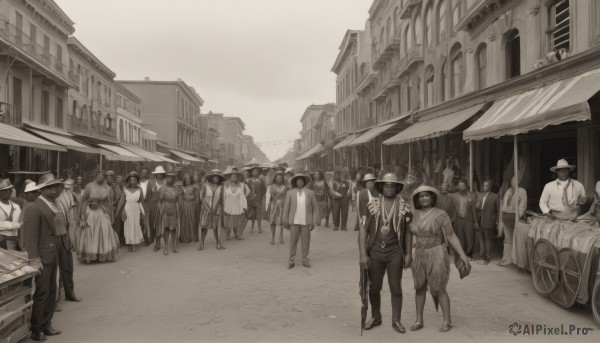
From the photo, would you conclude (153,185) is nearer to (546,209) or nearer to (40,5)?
(546,209)

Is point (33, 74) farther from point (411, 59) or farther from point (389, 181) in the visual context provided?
point (389, 181)

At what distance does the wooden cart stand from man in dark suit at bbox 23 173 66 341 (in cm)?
584

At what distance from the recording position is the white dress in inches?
407

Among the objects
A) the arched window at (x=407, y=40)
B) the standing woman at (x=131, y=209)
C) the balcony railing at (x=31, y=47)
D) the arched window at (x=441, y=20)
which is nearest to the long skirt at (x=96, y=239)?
the standing woman at (x=131, y=209)

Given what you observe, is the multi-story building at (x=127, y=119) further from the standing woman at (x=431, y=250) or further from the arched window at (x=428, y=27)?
Answer: the standing woman at (x=431, y=250)

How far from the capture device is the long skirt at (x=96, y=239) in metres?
8.94

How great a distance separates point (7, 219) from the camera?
20.0 ft

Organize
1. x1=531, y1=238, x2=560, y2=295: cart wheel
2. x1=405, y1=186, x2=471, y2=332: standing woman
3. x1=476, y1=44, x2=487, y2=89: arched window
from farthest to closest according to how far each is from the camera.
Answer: x1=476, y1=44, x2=487, y2=89: arched window → x1=531, y1=238, x2=560, y2=295: cart wheel → x1=405, y1=186, x2=471, y2=332: standing woman

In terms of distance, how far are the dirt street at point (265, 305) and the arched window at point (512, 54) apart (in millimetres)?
6436

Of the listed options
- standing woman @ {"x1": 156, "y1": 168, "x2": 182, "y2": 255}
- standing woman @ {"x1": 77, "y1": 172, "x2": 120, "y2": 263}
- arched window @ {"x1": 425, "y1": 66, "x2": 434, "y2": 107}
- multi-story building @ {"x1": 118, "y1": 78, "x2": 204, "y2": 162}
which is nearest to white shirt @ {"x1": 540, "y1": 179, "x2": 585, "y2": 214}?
standing woman @ {"x1": 156, "y1": 168, "x2": 182, "y2": 255}

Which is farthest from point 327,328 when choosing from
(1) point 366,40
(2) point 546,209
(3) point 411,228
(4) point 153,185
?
(1) point 366,40

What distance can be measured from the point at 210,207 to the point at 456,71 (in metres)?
10.4

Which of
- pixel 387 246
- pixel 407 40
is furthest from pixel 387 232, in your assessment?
pixel 407 40

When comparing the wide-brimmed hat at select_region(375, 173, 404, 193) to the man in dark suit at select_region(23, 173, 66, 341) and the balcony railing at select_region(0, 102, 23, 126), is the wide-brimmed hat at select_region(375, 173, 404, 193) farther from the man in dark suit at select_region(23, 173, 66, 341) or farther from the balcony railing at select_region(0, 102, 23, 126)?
the balcony railing at select_region(0, 102, 23, 126)
